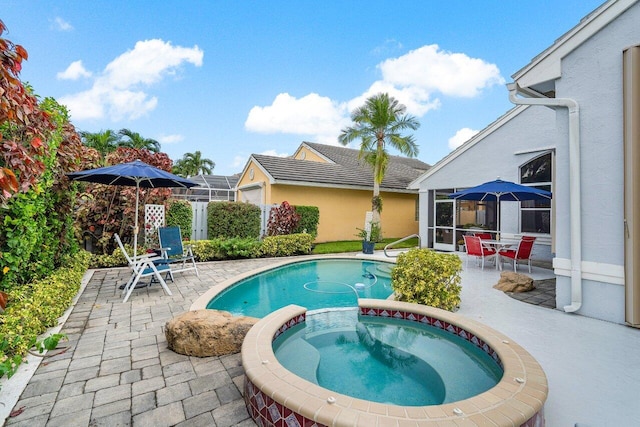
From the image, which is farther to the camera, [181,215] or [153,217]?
[181,215]

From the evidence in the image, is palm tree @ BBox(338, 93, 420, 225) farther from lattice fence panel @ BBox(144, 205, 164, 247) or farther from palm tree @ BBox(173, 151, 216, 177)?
palm tree @ BBox(173, 151, 216, 177)

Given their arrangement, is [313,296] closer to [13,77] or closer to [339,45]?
[13,77]

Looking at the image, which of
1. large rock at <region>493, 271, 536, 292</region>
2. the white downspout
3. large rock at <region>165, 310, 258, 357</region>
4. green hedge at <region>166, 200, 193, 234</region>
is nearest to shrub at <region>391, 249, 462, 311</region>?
the white downspout

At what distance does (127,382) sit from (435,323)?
181 inches

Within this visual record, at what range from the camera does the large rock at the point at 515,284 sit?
7.50 meters

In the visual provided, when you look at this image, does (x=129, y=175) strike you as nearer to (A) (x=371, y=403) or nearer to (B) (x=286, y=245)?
(A) (x=371, y=403)

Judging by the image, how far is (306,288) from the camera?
8.49 meters

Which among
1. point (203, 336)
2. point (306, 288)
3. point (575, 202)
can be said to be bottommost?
point (306, 288)

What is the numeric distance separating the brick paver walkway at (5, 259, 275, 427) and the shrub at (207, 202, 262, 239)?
811cm

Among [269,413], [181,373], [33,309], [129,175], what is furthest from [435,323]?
[129,175]

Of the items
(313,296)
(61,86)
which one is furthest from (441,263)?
(61,86)

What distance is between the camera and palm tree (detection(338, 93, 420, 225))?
671 inches

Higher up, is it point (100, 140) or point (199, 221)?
point (100, 140)

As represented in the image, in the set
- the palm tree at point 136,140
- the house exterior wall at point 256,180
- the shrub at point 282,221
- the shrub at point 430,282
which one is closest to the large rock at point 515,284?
the shrub at point 430,282
